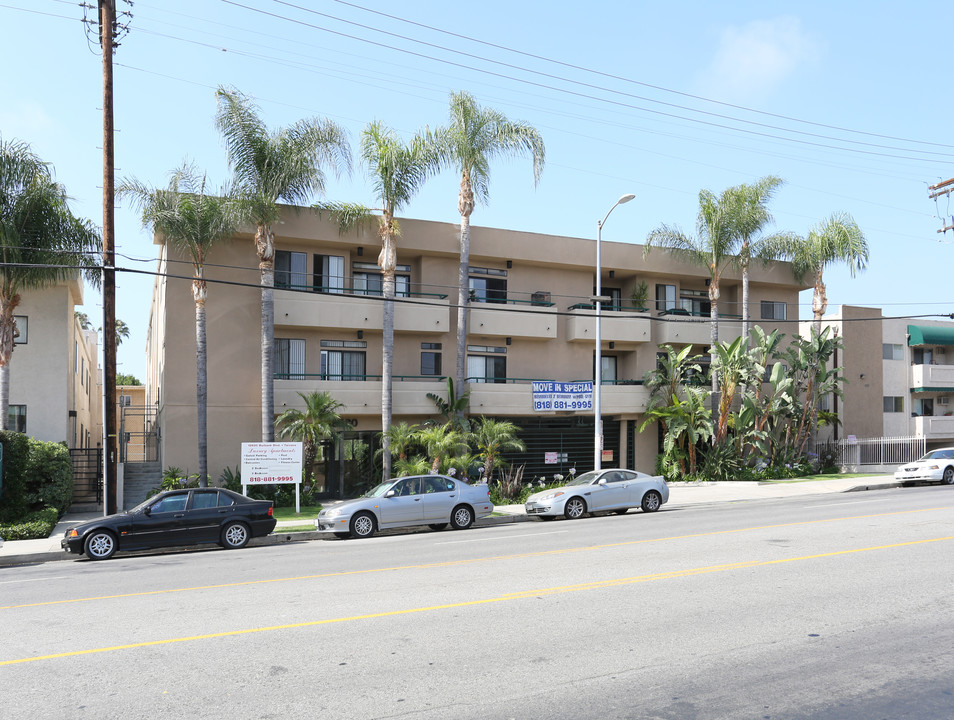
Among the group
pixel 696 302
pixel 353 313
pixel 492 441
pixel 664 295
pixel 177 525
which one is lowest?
pixel 177 525

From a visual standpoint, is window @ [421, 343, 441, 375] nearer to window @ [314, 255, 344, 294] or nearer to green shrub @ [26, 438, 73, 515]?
window @ [314, 255, 344, 294]

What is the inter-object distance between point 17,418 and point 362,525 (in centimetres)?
1429

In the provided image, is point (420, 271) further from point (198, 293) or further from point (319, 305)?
point (198, 293)

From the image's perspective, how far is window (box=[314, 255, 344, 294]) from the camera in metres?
27.7

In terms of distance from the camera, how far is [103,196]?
789 inches

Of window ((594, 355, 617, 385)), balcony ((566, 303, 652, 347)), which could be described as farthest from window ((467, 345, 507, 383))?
window ((594, 355, 617, 385))

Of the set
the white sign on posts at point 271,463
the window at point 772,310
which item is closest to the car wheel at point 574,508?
the white sign on posts at point 271,463

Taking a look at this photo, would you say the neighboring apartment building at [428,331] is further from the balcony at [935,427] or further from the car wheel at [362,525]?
the balcony at [935,427]

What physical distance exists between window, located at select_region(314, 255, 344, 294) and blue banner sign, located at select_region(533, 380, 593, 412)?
834cm

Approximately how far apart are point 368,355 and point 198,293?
266 inches

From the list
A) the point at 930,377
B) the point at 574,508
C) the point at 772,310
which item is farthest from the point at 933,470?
the point at 574,508

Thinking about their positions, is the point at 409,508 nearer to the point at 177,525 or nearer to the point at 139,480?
the point at 177,525

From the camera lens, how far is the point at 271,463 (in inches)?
Result: 825

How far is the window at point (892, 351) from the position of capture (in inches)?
1544
